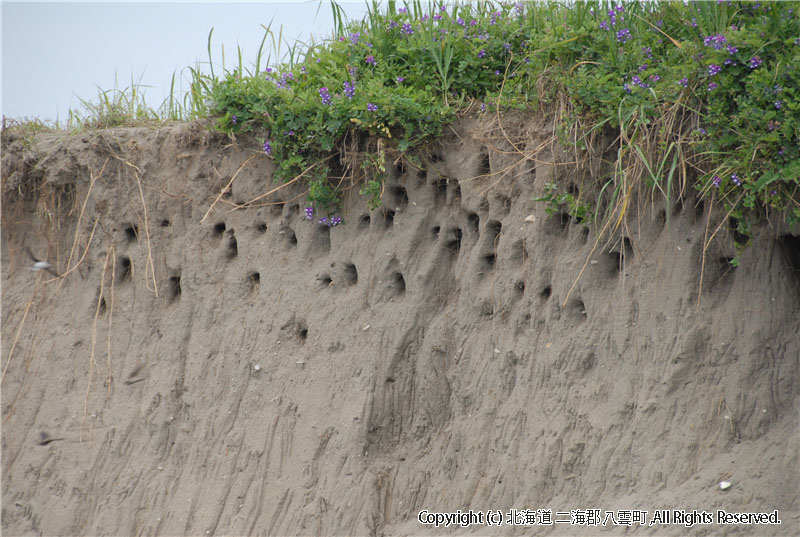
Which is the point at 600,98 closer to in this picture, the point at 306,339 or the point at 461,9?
the point at 461,9

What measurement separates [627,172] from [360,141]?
1.71 m

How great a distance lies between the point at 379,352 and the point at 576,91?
75.0 inches

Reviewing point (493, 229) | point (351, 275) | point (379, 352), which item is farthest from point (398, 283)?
point (493, 229)

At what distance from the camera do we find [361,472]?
15.0 feet

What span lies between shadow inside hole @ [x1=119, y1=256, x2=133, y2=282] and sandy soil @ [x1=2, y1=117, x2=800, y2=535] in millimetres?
69

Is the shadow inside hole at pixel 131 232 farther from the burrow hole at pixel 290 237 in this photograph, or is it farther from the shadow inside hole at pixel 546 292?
the shadow inside hole at pixel 546 292

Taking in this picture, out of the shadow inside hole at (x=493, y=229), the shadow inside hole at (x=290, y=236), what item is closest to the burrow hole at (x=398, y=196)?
the shadow inside hole at (x=493, y=229)

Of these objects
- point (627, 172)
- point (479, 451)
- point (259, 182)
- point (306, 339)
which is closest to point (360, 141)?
point (259, 182)

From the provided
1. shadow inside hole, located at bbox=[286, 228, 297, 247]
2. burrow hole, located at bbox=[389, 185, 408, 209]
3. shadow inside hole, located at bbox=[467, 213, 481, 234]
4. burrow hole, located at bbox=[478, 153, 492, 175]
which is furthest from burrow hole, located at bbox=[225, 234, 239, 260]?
burrow hole, located at bbox=[478, 153, 492, 175]

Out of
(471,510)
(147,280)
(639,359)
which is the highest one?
(147,280)

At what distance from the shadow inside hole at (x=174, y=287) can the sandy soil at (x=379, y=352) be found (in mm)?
26

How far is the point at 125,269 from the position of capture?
19.5 feet

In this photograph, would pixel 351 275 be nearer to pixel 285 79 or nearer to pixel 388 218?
pixel 388 218

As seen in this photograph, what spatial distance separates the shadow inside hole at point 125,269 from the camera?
Answer: 5914 mm
